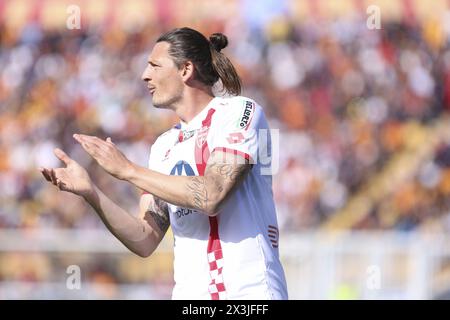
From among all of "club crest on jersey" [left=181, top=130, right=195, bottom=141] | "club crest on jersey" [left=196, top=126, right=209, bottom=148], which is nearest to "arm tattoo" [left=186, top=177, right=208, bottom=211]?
"club crest on jersey" [left=196, top=126, right=209, bottom=148]

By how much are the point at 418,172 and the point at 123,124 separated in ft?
14.8

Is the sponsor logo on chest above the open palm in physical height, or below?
above

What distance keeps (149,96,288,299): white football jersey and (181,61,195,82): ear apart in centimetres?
24

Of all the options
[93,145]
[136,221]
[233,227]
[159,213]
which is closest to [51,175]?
[93,145]

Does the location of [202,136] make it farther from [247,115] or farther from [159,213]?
[159,213]

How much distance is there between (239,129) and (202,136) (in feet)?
0.70

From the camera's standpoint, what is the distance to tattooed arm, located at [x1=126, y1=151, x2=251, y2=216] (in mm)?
4176

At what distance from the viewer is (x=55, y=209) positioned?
13445mm

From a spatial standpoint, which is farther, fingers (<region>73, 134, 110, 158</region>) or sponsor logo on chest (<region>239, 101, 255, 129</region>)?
sponsor logo on chest (<region>239, 101, 255, 129</region>)

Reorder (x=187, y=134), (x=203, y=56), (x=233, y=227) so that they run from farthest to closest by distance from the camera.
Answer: (x=203, y=56) < (x=187, y=134) < (x=233, y=227)

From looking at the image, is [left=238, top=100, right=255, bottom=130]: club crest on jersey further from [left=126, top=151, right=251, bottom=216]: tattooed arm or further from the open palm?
the open palm

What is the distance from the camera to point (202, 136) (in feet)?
14.9
